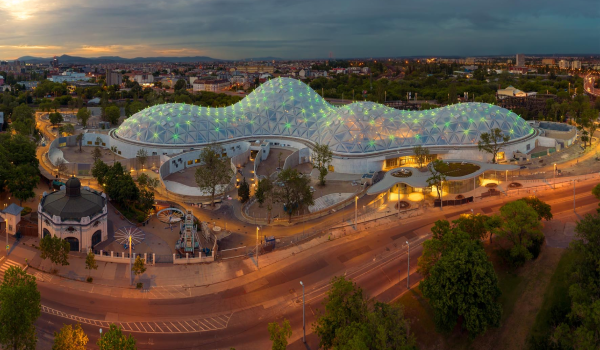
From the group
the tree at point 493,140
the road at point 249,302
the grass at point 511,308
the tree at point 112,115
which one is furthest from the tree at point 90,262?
the tree at point 112,115

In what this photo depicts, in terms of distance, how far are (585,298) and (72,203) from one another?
3839 centimetres

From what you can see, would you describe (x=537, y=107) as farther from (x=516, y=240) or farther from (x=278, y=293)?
(x=278, y=293)

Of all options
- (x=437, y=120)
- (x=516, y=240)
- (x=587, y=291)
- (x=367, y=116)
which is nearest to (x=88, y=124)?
(x=367, y=116)

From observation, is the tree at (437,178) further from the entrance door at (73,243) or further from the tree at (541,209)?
the entrance door at (73,243)

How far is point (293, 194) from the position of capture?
45.6 metres

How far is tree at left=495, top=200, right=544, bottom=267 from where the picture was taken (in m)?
33.7

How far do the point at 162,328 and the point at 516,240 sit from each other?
26.3 meters

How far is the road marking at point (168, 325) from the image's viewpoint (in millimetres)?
27894

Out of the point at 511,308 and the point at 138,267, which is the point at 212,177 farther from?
the point at 511,308

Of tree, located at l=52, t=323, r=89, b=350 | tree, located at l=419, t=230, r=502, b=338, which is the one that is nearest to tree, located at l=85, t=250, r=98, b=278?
tree, located at l=52, t=323, r=89, b=350

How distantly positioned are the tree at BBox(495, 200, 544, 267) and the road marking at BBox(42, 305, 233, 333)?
21460 mm

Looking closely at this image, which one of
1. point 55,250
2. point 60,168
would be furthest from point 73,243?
point 60,168

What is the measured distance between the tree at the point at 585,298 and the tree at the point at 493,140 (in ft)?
100

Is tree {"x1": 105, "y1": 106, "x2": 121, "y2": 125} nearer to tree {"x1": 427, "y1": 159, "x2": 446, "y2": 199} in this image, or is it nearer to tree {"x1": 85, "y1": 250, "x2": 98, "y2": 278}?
tree {"x1": 85, "y1": 250, "x2": 98, "y2": 278}
